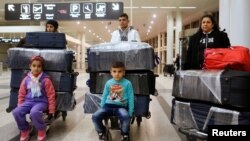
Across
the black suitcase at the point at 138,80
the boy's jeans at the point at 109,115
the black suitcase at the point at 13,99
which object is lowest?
the boy's jeans at the point at 109,115

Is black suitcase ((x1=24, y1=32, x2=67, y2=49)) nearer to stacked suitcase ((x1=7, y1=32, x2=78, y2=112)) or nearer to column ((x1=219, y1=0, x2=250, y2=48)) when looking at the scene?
stacked suitcase ((x1=7, y1=32, x2=78, y2=112))

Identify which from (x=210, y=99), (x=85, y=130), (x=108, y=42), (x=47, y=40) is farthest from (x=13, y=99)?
(x=210, y=99)

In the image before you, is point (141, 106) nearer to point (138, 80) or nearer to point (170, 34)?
point (138, 80)

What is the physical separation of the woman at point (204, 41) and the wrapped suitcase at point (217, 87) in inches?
21.9

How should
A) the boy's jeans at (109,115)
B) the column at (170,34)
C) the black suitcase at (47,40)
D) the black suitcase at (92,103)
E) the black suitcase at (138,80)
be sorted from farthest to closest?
1. the column at (170,34)
2. the black suitcase at (47,40)
3. the black suitcase at (92,103)
4. the black suitcase at (138,80)
5. the boy's jeans at (109,115)

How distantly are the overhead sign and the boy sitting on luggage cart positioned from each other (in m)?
9.07

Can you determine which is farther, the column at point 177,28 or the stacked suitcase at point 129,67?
the column at point 177,28

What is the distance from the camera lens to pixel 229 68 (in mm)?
2910

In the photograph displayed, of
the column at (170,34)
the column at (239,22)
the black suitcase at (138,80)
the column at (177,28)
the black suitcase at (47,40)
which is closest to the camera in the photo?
the black suitcase at (138,80)

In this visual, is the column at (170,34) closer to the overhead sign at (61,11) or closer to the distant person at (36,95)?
the overhead sign at (61,11)

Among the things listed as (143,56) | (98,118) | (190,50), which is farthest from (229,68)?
(98,118)

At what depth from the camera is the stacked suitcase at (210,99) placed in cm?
263

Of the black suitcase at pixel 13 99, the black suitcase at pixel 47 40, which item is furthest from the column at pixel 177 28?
the black suitcase at pixel 13 99

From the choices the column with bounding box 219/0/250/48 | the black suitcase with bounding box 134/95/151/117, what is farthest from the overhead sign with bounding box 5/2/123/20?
the black suitcase with bounding box 134/95/151/117
